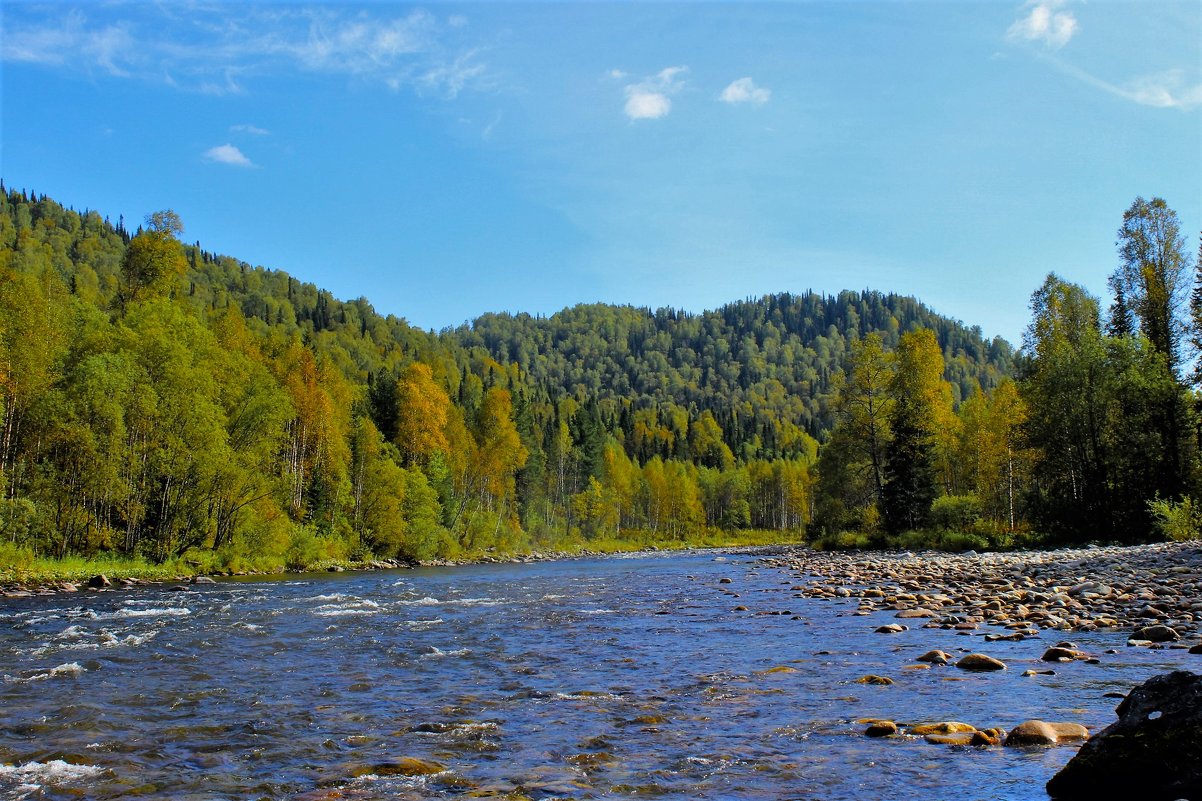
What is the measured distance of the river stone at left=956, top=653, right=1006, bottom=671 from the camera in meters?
10.5

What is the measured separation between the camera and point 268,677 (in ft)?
37.8

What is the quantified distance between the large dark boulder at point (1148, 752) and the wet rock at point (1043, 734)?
55.4 inches

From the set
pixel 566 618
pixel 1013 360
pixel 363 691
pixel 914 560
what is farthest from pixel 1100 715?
pixel 1013 360

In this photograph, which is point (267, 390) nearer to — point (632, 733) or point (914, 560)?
point (914, 560)

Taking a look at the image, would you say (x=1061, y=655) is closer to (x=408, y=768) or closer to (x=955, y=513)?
(x=408, y=768)

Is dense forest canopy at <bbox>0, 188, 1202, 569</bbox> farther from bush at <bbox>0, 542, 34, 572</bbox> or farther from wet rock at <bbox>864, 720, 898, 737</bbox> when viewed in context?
wet rock at <bbox>864, 720, 898, 737</bbox>

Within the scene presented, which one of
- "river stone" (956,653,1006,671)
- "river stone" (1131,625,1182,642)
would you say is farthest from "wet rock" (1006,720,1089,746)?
"river stone" (1131,625,1182,642)

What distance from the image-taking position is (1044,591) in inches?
732

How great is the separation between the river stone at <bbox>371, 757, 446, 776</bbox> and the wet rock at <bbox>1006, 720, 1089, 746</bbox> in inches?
211

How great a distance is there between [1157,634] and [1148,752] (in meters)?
8.48

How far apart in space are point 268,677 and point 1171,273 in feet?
137

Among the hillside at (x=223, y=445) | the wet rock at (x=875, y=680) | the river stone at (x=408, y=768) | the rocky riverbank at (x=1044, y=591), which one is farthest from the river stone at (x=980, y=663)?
the hillside at (x=223, y=445)

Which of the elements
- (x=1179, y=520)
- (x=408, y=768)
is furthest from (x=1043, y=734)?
(x=1179, y=520)

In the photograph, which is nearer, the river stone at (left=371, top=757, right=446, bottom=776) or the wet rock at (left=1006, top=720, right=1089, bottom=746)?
the river stone at (left=371, top=757, right=446, bottom=776)
